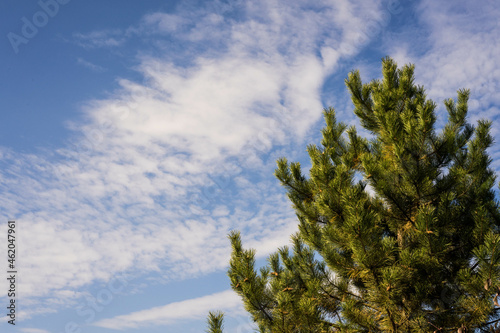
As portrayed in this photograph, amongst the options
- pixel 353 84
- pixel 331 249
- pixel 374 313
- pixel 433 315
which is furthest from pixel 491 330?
pixel 353 84

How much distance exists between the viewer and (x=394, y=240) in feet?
25.5

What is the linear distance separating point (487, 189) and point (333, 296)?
3854 mm

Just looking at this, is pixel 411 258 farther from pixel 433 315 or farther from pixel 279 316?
pixel 279 316

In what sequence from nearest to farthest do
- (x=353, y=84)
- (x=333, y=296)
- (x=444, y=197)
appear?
(x=444, y=197) < (x=333, y=296) < (x=353, y=84)

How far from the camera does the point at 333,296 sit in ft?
26.5

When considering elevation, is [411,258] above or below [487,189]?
below

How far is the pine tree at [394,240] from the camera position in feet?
21.9

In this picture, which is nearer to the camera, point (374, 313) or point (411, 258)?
point (411, 258)

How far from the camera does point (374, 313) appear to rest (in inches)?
290

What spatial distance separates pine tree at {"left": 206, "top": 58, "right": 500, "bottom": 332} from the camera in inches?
262

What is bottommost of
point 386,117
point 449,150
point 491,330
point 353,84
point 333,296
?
point 491,330

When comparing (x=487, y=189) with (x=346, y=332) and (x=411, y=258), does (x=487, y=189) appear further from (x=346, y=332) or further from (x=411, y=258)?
(x=346, y=332)

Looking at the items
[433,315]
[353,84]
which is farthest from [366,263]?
[353,84]

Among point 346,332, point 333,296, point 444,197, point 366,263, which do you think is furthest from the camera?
point 333,296
